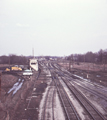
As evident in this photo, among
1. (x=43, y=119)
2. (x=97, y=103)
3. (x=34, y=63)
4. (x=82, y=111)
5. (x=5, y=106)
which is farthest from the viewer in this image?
(x=34, y=63)

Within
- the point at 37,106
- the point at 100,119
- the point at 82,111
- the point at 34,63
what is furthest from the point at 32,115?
the point at 34,63

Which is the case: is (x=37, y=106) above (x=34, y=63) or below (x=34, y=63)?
below

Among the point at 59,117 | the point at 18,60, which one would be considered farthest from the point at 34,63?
the point at 18,60

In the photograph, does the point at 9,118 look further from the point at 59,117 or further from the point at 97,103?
the point at 97,103

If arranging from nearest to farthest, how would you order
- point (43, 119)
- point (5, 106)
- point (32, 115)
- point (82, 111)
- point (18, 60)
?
point (43, 119) → point (32, 115) → point (82, 111) → point (5, 106) → point (18, 60)

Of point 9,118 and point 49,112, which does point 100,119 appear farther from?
point 9,118

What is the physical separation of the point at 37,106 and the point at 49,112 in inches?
68.7

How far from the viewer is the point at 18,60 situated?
3339 inches

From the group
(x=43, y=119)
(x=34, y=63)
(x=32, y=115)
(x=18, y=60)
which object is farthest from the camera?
(x=18, y=60)

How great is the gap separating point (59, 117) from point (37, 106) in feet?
9.50

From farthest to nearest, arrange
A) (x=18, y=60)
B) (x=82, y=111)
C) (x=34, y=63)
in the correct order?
(x=18, y=60) < (x=34, y=63) < (x=82, y=111)

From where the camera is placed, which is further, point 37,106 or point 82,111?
point 37,106

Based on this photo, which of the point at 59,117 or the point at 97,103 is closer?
the point at 59,117

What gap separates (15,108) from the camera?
10641mm
